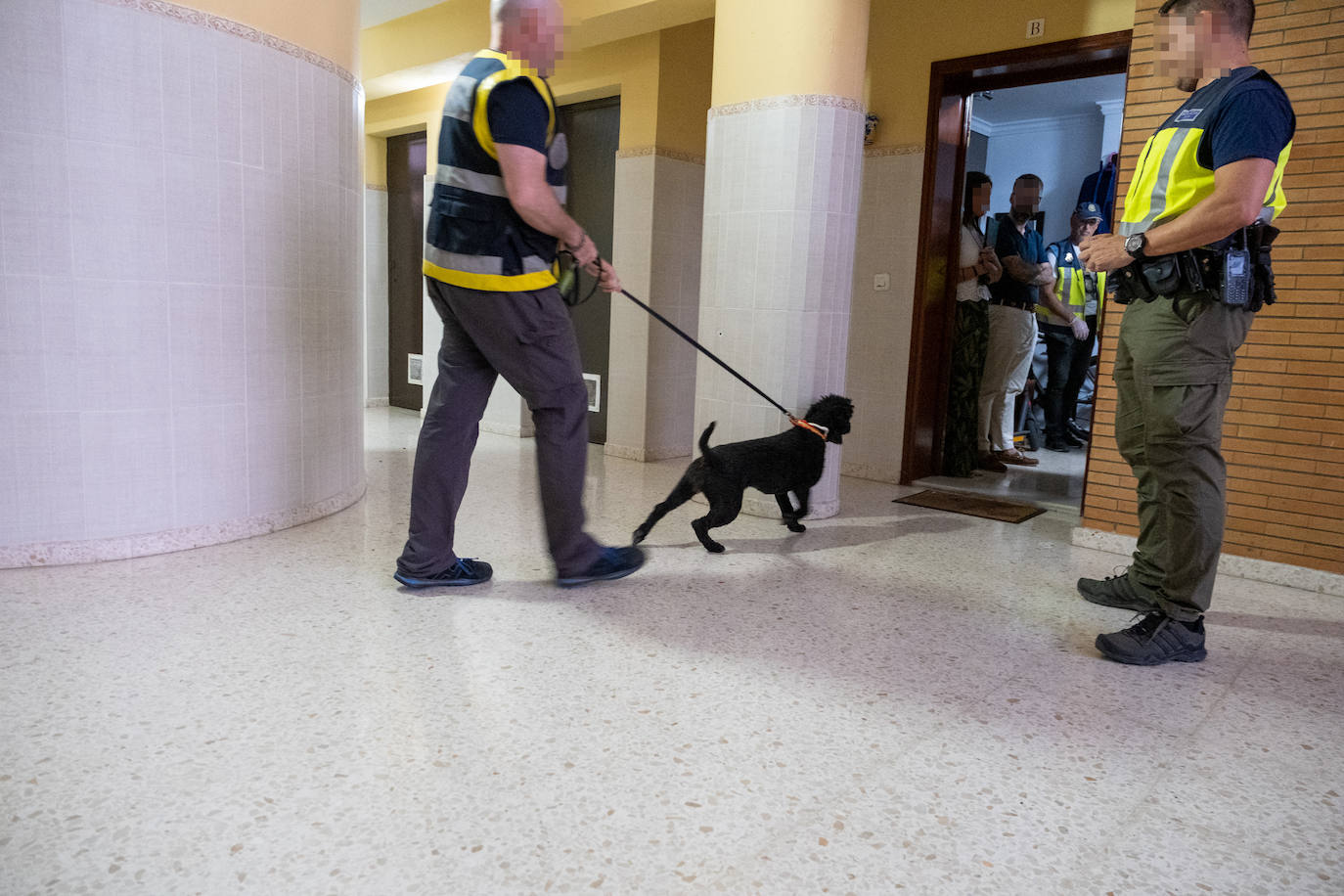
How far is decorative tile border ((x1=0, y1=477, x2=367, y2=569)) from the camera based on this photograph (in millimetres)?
2523

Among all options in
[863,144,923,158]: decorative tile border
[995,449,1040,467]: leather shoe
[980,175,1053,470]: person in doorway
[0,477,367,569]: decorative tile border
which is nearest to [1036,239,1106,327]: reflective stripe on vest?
[980,175,1053,470]: person in doorway

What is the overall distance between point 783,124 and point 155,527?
260 cm

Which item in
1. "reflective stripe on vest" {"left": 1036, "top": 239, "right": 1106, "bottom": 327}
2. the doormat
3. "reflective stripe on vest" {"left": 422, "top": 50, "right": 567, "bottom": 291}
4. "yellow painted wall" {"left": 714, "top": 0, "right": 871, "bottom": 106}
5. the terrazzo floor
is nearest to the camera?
the terrazzo floor

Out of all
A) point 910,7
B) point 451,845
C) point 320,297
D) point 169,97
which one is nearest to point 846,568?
point 451,845

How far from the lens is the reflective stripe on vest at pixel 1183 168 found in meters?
2.02

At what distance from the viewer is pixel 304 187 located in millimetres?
2971

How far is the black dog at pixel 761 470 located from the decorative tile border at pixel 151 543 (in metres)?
1.23

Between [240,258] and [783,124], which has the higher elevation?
[783,124]

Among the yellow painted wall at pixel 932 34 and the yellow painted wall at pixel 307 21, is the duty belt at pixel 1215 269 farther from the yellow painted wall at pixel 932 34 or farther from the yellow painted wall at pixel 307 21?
the yellow painted wall at pixel 307 21

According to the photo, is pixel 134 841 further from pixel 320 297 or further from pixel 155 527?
pixel 320 297

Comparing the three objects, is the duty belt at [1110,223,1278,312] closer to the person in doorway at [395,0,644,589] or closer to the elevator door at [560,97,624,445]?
the person in doorway at [395,0,644,589]

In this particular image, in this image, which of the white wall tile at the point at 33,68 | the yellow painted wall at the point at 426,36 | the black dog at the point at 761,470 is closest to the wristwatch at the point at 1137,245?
the black dog at the point at 761,470

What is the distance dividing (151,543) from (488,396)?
1.20 m

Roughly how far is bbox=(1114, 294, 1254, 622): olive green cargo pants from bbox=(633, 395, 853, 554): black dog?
112cm
